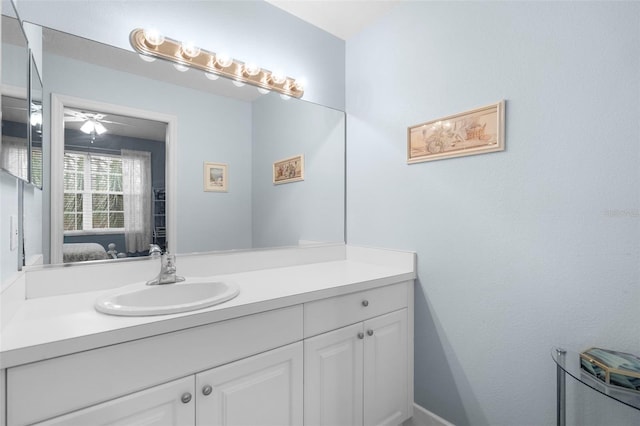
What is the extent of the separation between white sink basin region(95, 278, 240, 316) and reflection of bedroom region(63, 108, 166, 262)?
0.74 ft

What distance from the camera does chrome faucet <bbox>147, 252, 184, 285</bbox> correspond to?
1.31 m

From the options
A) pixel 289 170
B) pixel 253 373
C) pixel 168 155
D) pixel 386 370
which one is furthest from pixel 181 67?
pixel 386 370

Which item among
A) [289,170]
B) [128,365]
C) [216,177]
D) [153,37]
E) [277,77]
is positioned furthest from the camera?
[289,170]

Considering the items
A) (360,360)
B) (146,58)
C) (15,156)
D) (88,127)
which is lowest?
(360,360)

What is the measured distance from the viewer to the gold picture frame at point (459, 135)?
1386mm

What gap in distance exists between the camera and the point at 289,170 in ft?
6.32

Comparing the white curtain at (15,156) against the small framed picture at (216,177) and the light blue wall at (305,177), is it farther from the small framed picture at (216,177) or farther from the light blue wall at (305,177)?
the light blue wall at (305,177)

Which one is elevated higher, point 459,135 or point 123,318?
point 459,135

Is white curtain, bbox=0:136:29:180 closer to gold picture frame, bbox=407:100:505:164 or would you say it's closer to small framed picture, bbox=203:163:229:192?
small framed picture, bbox=203:163:229:192

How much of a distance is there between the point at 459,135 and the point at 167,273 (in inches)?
59.0

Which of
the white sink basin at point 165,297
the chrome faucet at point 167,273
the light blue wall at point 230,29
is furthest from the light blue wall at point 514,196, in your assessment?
the chrome faucet at point 167,273

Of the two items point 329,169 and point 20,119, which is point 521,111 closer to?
point 329,169

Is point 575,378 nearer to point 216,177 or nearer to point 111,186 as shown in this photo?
point 216,177

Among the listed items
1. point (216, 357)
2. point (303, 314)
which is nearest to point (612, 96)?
point (303, 314)
